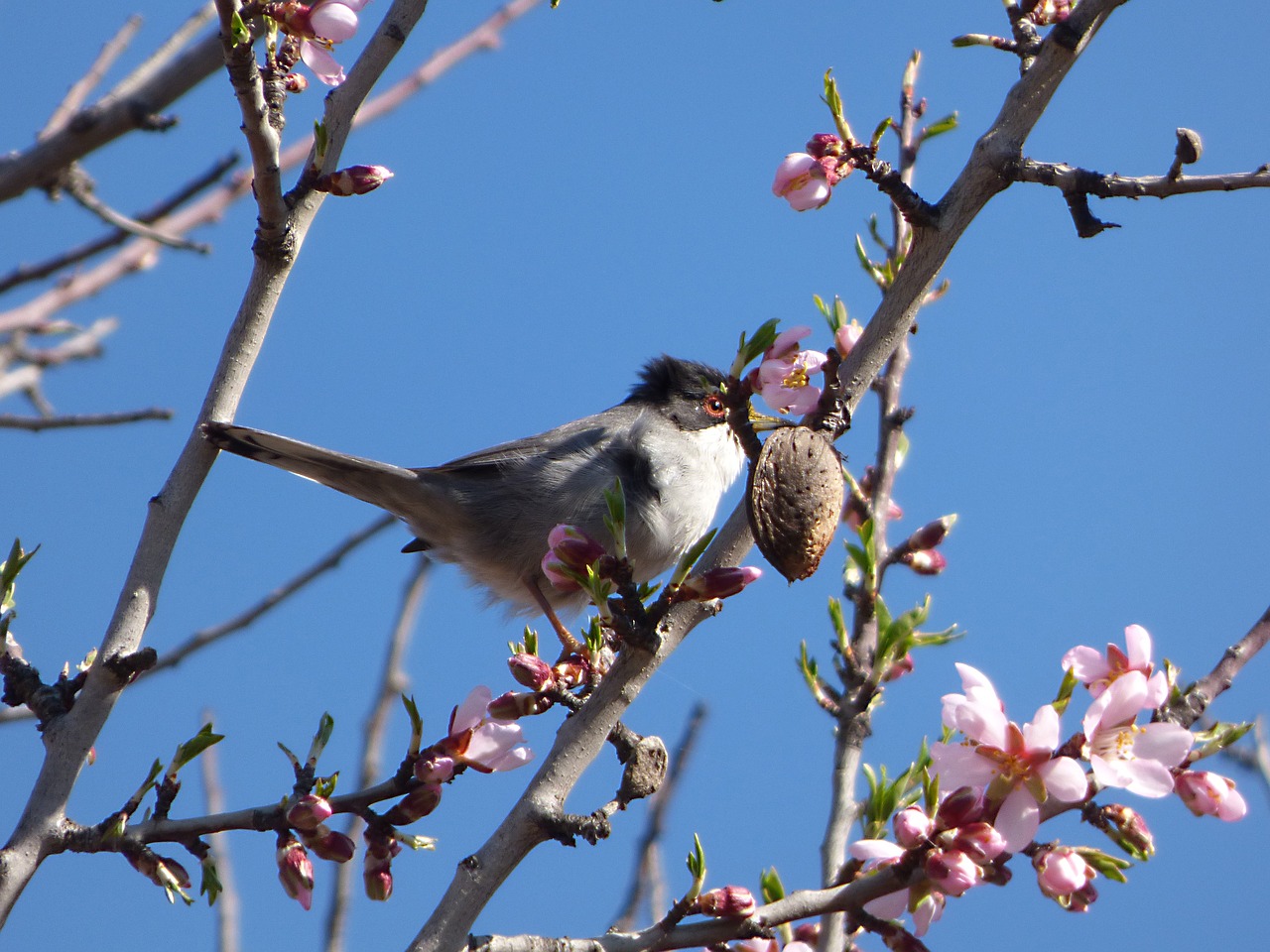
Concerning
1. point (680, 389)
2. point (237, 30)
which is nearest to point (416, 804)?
point (237, 30)

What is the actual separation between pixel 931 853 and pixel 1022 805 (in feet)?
0.71

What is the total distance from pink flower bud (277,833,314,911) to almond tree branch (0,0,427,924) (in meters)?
0.49

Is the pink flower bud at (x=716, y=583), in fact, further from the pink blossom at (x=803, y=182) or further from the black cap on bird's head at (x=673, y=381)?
the black cap on bird's head at (x=673, y=381)

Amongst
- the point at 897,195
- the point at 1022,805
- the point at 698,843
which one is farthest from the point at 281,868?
the point at 897,195

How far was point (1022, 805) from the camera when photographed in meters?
2.43

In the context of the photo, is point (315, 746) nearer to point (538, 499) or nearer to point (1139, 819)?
point (1139, 819)

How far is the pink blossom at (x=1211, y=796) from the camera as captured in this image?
8.26ft

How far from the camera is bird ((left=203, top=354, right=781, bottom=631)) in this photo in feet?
17.1

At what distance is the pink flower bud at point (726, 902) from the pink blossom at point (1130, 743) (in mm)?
794

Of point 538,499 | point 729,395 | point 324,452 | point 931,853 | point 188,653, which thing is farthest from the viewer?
point 538,499

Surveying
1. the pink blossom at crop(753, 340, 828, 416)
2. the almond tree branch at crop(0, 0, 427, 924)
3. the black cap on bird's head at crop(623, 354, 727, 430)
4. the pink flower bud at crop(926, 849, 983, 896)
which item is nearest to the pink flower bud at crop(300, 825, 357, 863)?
the almond tree branch at crop(0, 0, 427, 924)

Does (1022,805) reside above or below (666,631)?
below

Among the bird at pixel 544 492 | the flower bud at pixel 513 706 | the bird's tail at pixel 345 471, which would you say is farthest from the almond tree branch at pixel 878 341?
the bird at pixel 544 492

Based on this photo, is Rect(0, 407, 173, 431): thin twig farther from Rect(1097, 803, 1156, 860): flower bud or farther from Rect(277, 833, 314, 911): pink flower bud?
Rect(1097, 803, 1156, 860): flower bud
